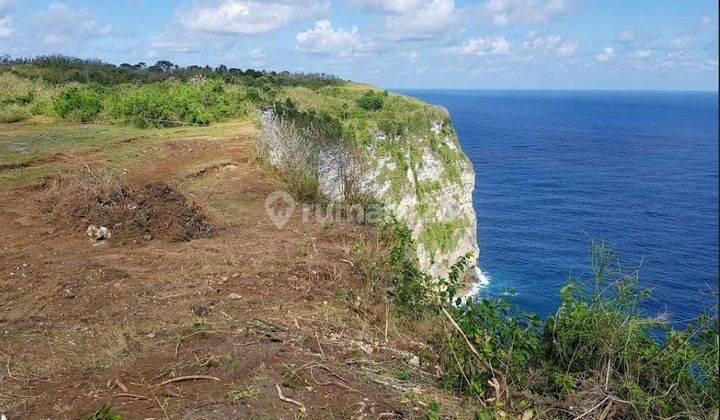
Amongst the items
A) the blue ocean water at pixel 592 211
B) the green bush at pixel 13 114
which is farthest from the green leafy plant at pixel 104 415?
the green bush at pixel 13 114

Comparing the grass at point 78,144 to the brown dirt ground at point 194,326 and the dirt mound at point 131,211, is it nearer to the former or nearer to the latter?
the dirt mound at point 131,211

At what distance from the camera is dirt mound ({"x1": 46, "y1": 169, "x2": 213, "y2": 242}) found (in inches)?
315

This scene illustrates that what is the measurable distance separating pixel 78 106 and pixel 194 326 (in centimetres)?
1724

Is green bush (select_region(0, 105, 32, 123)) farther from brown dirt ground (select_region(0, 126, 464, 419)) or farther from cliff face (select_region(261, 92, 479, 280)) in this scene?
cliff face (select_region(261, 92, 479, 280))

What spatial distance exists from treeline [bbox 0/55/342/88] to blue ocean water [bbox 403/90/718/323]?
1609cm

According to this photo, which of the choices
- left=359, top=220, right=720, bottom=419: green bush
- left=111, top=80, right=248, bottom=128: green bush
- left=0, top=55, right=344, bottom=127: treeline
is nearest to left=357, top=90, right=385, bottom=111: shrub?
left=0, top=55, right=344, bottom=127: treeline

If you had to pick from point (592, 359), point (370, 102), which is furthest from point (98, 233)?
point (370, 102)

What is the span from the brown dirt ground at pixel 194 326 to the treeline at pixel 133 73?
20298 millimetres

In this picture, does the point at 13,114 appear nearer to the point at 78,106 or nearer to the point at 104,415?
the point at 78,106

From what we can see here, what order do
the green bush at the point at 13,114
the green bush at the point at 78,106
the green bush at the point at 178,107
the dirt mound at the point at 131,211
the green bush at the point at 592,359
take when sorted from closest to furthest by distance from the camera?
the green bush at the point at 592,359 < the dirt mound at the point at 131,211 < the green bush at the point at 178,107 < the green bush at the point at 13,114 < the green bush at the point at 78,106

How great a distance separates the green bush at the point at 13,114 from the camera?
18.3 meters

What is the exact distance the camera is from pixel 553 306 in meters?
26.6

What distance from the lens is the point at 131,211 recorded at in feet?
27.2

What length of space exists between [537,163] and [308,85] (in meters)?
38.9
